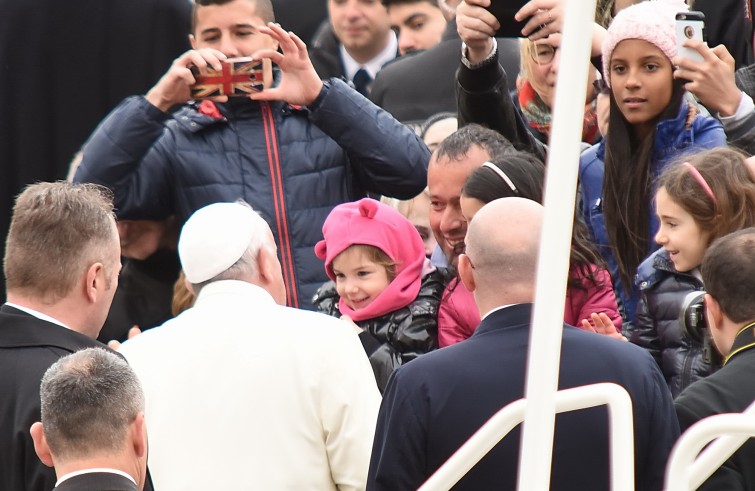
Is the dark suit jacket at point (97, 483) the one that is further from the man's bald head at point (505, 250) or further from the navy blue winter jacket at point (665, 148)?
the navy blue winter jacket at point (665, 148)

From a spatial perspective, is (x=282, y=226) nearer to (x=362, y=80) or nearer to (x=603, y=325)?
(x=603, y=325)

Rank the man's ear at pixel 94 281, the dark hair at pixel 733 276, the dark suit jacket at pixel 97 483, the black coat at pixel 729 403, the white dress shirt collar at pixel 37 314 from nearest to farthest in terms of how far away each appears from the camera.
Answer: the dark suit jacket at pixel 97 483
the black coat at pixel 729 403
the dark hair at pixel 733 276
the white dress shirt collar at pixel 37 314
the man's ear at pixel 94 281

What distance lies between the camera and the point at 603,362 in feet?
11.8

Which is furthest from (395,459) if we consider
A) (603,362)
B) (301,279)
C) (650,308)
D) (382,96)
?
(382,96)

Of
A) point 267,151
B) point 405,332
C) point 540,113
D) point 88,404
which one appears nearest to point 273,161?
point 267,151

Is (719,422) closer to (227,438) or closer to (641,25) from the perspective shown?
(227,438)

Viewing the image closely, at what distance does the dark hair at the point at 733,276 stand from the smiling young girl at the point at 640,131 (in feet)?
3.79

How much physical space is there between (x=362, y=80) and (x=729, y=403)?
4.61 metres

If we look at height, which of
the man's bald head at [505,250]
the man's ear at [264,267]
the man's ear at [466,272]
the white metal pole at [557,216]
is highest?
the white metal pole at [557,216]

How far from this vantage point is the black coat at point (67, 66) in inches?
235

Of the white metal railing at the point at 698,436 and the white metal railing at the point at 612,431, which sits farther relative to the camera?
the white metal railing at the point at 612,431

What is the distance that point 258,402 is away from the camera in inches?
160

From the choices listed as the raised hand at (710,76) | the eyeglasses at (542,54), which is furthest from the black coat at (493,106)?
the raised hand at (710,76)

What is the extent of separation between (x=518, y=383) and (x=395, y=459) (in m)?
0.37
